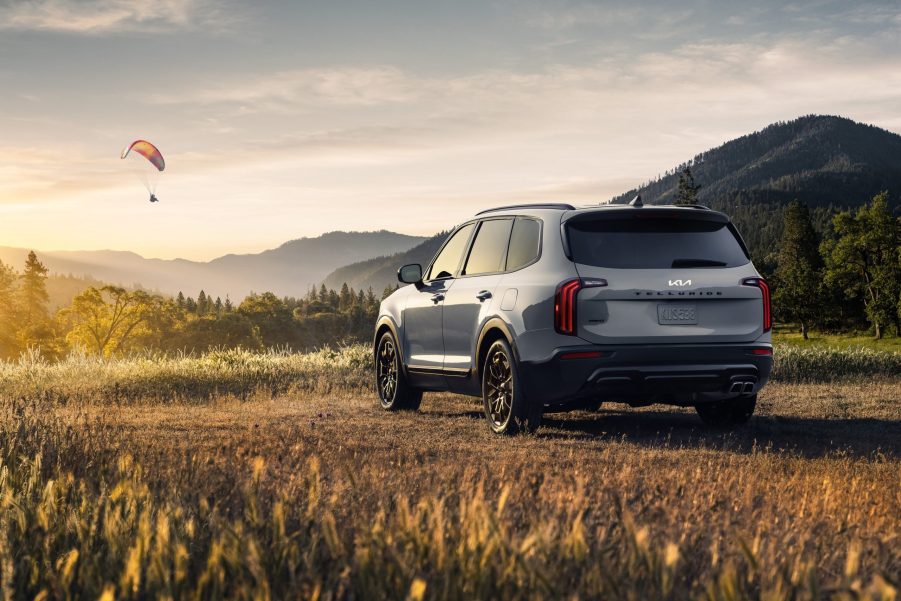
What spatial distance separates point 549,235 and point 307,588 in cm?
626

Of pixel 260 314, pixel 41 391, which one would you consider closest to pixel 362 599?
pixel 41 391

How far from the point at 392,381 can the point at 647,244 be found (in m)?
4.45

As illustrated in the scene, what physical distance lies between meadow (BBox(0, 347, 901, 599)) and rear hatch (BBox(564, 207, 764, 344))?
1044 millimetres

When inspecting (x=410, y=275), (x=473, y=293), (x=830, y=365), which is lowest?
(x=830, y=365)

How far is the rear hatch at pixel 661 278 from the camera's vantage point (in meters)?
8.52

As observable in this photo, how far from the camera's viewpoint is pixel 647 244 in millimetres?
8875

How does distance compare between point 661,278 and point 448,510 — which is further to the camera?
point 661,278

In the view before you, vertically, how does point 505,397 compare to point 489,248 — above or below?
below

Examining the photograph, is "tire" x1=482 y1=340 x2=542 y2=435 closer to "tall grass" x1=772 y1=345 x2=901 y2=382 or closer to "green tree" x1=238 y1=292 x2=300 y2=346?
"tall grass" x1=772 y1=345 x2=901 y2=382

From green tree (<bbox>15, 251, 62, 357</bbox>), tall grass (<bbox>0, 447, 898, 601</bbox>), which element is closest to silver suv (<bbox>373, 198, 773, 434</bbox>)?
tall grass (<bbox>0, 447, 898, 601</bbox>)

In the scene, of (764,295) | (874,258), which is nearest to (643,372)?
(764,295)

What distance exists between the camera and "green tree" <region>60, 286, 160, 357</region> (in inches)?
3947

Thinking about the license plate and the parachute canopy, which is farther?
the parachute canopy

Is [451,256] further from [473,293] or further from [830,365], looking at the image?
[830,365]
